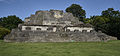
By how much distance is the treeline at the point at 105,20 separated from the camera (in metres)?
35.8

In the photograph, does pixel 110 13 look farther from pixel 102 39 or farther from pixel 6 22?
pixel 6 22

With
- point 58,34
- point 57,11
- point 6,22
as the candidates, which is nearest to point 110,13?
point 57,11

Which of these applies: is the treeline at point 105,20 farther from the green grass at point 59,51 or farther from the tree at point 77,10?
the green grass at point 59,51

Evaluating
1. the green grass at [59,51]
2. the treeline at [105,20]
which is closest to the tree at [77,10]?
the treeline at [105,20]

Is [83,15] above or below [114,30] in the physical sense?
above

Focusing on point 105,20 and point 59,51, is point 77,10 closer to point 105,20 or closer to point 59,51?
point 105,20

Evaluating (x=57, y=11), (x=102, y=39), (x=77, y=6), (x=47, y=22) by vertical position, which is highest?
(x=77, y=6)

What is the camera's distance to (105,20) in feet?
160

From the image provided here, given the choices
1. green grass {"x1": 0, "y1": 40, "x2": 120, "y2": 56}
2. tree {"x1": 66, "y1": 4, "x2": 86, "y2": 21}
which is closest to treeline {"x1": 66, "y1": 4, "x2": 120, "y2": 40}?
tree {"x1": 66, "y1": 4, "x2": 86, "y2": 21}

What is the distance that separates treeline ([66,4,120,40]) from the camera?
3584cm

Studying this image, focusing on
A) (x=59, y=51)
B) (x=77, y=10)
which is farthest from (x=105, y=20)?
(x=59, y=51)

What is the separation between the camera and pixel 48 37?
20.7 metres

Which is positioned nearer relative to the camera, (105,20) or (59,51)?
(59,51)

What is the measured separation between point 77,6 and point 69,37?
1936 inches
